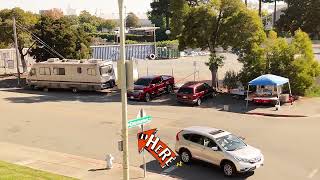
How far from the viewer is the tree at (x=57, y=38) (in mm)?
45219

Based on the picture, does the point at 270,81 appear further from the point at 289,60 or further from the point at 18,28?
the point at 18,28

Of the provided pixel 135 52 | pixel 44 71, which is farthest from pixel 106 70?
pixel 135 52

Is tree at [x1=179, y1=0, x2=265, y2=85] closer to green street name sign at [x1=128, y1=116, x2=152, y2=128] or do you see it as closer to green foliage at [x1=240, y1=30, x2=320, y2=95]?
green foliage at [x1=240, y1=30, x2=320, y2=95]

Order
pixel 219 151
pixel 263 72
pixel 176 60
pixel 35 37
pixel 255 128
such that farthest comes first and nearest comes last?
pixel 176 60 < pixel 35 37 < pixel 263 72 < pixel 255 128 < pixel 219 151

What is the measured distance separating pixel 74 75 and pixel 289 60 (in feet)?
58.6

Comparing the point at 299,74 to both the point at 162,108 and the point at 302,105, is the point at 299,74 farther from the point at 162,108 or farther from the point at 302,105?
the point at 162,108

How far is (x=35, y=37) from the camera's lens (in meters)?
45.3

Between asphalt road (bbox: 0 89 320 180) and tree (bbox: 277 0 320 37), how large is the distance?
2934 centimetres

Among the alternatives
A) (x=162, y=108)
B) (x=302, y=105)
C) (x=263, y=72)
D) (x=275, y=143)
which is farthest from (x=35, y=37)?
(x=275, y=143)

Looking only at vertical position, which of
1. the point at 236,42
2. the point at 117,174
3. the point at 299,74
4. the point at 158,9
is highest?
the point at 158,9

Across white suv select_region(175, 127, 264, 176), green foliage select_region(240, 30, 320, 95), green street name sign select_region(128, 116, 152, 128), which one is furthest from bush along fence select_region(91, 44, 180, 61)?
green street name sign select_region(128, 116, 152, 128)

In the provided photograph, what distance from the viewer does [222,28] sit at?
3469 centimetres

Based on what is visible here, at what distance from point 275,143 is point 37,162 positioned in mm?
10962

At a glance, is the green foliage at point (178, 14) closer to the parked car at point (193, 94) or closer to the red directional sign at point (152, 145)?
the parked car at point (193, 94)
